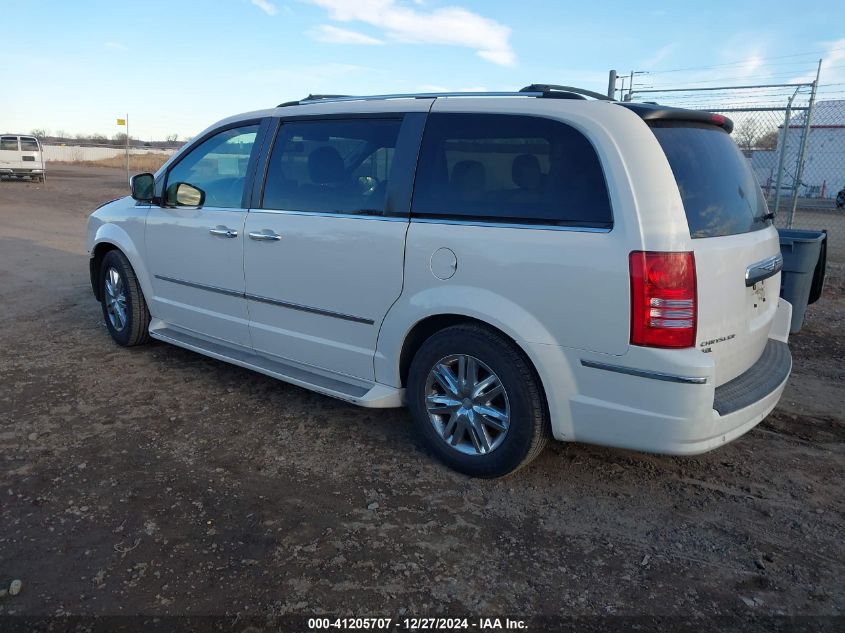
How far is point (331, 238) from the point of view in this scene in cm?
380

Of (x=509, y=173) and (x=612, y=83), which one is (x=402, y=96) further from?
(x=612, y=83)

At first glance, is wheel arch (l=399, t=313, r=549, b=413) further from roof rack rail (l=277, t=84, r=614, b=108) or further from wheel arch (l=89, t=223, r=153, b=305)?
wheel arch (l=89, t=223, r=153, b=305)

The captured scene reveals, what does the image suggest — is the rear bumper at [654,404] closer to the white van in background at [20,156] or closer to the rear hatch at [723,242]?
the rear hatch at [723,242]

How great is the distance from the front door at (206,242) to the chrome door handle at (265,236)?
14 cm

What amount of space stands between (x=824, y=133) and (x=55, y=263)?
31.3m

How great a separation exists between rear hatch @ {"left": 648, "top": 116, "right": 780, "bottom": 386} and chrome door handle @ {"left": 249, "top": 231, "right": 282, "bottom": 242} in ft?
7.29

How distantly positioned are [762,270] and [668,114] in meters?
0.92

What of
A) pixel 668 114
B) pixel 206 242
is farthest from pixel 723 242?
pixel 206 242

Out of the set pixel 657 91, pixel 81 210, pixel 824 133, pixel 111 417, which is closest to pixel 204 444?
pixel 111 417

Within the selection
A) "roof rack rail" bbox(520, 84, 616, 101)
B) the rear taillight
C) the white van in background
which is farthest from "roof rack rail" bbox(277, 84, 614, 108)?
the white van in background

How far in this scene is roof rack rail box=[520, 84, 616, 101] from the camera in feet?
10.8

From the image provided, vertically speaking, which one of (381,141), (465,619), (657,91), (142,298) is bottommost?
(465,619)

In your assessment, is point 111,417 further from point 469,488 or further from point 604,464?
point 604,464

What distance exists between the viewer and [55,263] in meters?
9.43
